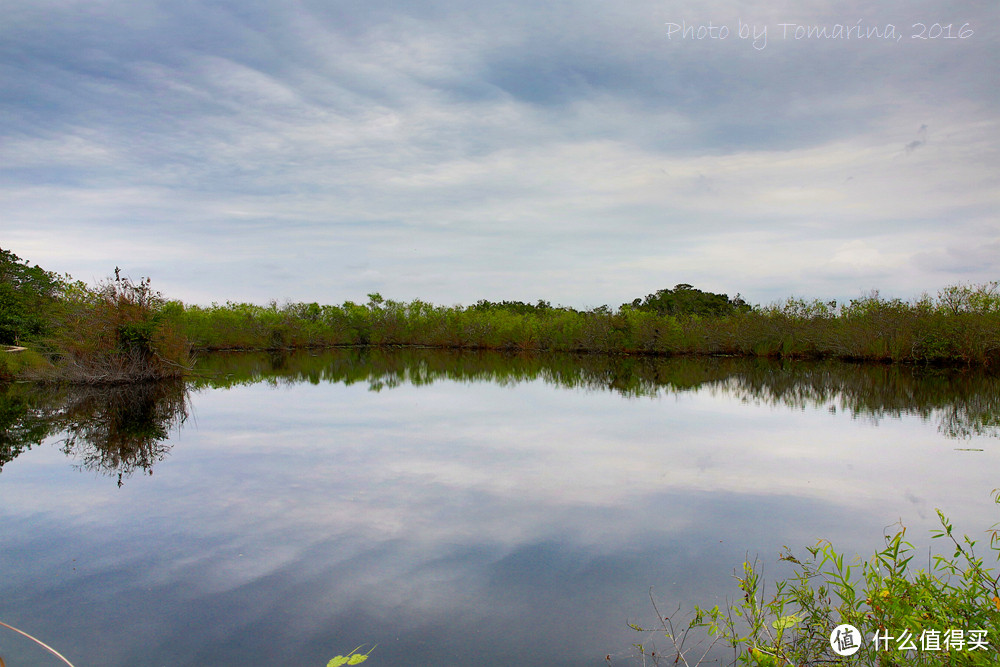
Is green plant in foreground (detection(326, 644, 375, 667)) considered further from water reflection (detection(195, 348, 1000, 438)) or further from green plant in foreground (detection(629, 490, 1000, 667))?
water reflection (detection(195, 348, 1000, 438))

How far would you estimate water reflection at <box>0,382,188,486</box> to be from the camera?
32.3ft

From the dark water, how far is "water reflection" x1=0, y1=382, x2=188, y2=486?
91mm

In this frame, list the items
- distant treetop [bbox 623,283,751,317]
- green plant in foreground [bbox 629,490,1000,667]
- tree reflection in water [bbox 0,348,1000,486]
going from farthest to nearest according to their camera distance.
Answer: distant treetop [bbox 623,283,751,317] < tree reflection in water [bbox 0,348,1000,486] < green plant in foreground [bbox 629,490,1000,667]

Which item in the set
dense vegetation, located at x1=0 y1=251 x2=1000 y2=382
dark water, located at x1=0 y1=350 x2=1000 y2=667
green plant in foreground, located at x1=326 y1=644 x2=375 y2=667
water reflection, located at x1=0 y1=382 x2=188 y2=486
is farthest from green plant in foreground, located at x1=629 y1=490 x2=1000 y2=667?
dense vegetation, located at x1=0 y1=251 x2=1000 y2=382

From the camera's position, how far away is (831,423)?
12.7 m

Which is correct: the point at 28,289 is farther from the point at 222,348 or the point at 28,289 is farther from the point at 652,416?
the point at 652,416

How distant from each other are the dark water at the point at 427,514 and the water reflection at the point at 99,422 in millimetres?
91

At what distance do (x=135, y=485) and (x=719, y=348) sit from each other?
1293 inches

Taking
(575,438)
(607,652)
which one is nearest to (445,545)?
(607,652)

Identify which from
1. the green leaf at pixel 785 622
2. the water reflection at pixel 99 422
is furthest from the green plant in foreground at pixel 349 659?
the water reflection at pixel 99 422

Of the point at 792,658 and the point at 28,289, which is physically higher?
the point at 28,289

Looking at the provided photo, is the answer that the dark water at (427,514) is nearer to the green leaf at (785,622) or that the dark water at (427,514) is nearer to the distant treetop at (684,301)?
the green leaf at (785,622)

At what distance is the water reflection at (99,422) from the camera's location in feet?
32.3

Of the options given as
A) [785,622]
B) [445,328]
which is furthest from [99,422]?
[445,328]
